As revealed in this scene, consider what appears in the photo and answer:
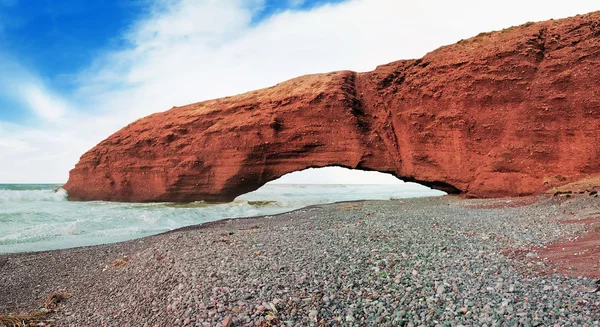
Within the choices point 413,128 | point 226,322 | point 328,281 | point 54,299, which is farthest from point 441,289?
point 413,128

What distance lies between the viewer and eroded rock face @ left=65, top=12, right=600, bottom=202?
1283cm

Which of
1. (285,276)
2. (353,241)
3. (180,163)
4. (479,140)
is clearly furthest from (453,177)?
(180,163)

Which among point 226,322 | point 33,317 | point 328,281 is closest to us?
point 226,322

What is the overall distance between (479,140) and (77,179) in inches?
947

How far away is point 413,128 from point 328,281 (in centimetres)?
1275

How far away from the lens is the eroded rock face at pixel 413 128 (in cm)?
1283

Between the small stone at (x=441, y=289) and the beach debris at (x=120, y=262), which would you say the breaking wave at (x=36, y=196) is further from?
the small stone at (x=441, y=289)

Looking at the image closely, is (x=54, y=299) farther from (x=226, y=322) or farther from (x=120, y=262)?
(x=226, y=322)

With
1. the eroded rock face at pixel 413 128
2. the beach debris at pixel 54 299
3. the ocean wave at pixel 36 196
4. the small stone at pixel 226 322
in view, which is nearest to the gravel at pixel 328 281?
the small stone at pixel 226 322

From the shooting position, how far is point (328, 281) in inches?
167

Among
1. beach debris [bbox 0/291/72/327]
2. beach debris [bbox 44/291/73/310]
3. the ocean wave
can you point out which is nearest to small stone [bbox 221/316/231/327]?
beach debris [bbox 0/291/72/327]

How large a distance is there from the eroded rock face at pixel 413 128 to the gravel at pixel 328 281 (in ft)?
22.1

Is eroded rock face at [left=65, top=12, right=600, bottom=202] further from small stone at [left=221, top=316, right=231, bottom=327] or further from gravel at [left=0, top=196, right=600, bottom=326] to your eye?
small stone at [left=221, top=316, right=231, bottom=327]

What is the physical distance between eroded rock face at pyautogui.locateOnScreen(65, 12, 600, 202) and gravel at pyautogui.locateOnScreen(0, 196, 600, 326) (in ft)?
22.1
